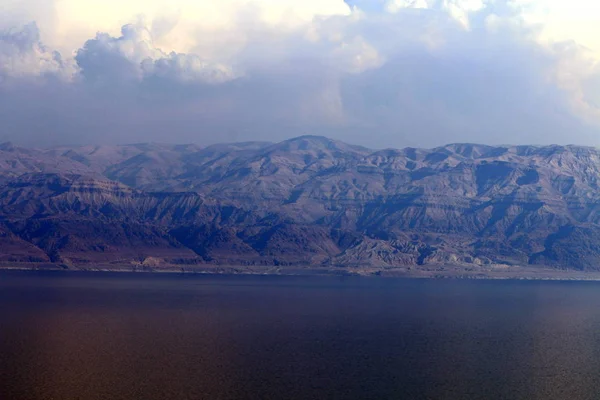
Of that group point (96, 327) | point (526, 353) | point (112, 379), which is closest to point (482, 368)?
point (526, 353)

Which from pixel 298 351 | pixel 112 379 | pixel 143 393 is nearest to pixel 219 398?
pixel 143 393

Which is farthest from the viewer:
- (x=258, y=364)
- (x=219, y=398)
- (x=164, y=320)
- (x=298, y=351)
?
(x=164, y=320)

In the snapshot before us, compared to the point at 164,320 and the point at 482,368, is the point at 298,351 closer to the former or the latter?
the point at 482,368

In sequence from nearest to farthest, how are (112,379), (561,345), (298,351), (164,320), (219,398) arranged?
(219,398) → (112,379) → (298,351) → (561,345) → (164,320)

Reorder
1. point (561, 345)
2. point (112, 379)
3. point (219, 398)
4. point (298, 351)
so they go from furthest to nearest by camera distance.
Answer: point (561, 345), point (298, 351), point (112, 379), point (219, 398)

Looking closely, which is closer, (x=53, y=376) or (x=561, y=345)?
(x=53, y=376)

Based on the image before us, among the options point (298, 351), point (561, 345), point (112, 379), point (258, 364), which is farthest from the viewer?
point (561, 345)

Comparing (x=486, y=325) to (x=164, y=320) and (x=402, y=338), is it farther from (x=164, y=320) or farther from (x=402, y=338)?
(x=164, y=320)

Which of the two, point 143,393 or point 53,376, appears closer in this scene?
point 143,393
